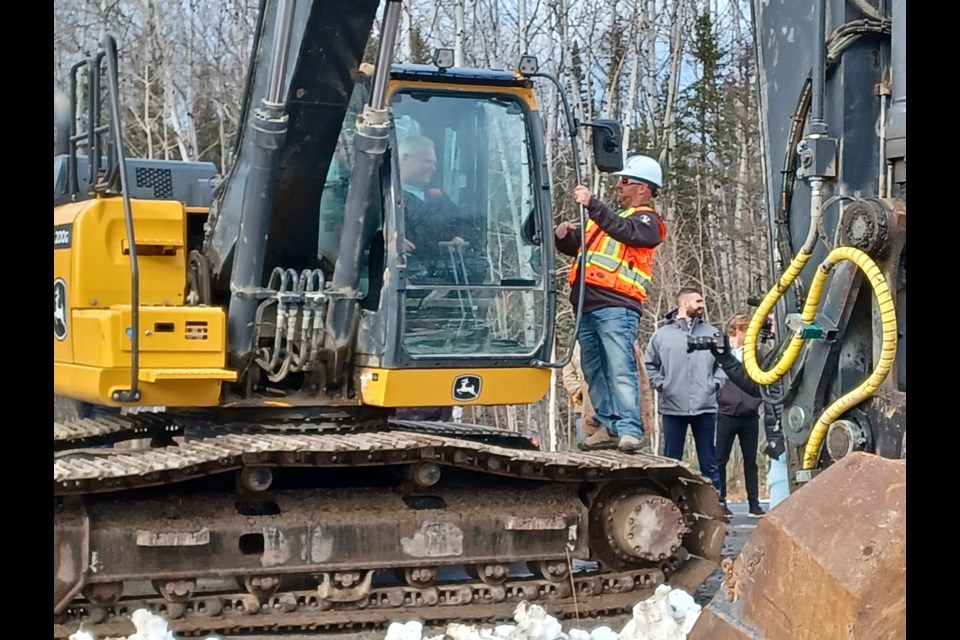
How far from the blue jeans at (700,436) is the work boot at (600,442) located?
163cm

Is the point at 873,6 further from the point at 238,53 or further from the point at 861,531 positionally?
the point at 238,53

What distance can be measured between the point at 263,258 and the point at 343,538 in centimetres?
131

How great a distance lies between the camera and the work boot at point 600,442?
653 cm

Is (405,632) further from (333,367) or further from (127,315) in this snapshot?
(127,315)

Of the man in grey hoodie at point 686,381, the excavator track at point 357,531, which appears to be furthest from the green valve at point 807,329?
the man in grey hoodie at point 686,381

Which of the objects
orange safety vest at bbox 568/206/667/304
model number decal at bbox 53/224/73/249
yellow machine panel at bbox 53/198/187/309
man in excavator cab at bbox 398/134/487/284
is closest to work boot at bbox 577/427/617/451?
orange safety vest at bbox 568/206/667/304

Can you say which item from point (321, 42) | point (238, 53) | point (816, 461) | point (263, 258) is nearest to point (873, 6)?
point (816, 461)

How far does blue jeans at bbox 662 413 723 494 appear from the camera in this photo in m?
8.48

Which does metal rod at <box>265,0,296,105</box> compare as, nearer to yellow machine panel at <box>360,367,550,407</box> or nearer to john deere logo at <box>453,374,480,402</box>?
yellow machine panel at <box>360,367,550,407</box>

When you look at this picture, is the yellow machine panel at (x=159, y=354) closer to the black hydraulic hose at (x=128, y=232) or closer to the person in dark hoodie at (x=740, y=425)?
the black hydraulic hose at (x=128, y=232)

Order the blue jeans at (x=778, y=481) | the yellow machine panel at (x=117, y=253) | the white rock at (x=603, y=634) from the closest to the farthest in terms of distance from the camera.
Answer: the white rock at (x=603, y=634) → the yellow machine panel at (x=117, y=253) → the blue jeans at (x=778, y=481)

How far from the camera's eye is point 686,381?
8391mm

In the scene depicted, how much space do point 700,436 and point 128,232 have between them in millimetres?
4589

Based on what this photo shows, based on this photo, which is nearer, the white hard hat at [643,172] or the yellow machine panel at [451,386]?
the yellow machine panel at [451,386]
